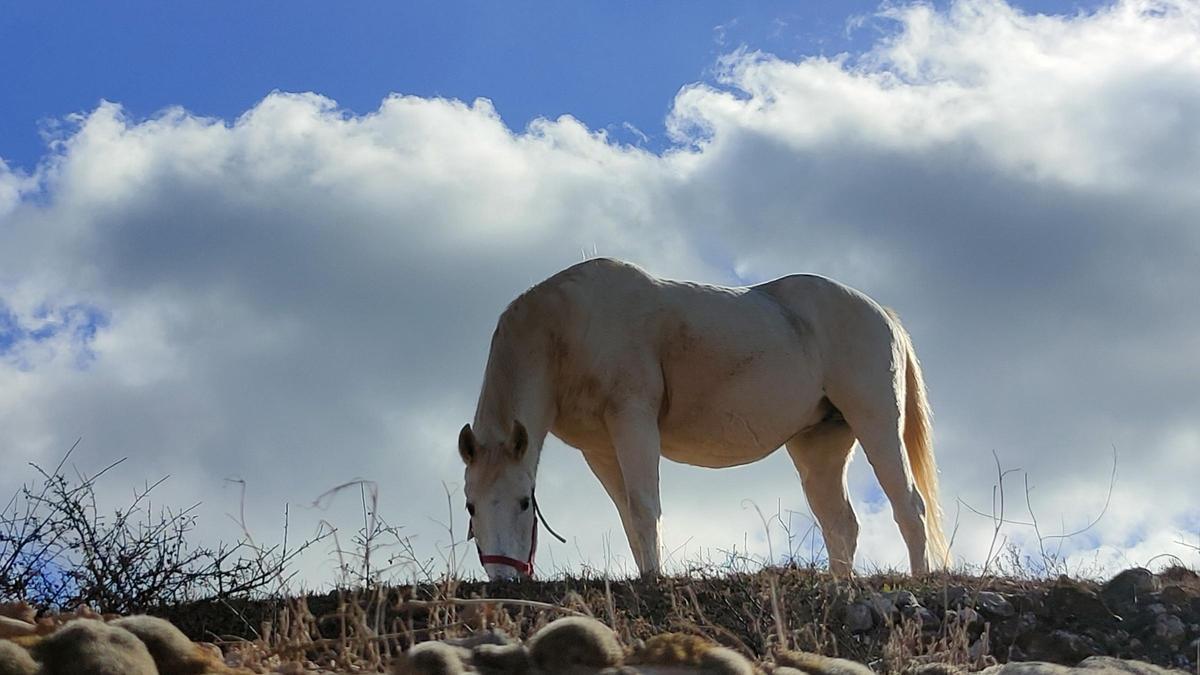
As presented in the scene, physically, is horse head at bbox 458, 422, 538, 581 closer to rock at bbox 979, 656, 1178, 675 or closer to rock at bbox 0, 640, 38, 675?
rock at bbox 979, 656, 1178, 675

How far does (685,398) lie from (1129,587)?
3.25 metres

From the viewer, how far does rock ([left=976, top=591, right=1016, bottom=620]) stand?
689 centimetres

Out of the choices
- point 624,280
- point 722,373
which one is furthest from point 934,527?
point 624,280

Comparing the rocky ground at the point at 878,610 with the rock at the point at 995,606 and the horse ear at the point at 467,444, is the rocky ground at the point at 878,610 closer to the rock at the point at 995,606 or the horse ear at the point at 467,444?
the rock at the point at 995,606

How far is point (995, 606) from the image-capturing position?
6949 millimetres

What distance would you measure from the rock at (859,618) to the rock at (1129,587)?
4.32 feet

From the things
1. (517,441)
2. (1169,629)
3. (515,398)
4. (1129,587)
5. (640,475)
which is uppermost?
(515,398)

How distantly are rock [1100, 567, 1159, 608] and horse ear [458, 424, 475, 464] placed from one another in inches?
142

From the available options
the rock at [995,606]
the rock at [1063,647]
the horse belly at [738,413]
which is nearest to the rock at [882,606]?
the rock at [995,606]

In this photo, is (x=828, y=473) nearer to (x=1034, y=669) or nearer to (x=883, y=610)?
(x=883, y=610)

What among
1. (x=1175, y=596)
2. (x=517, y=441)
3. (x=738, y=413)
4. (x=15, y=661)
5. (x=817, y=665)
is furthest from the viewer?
(x=738, y=413)

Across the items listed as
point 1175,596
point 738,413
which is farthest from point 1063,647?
point 738,413

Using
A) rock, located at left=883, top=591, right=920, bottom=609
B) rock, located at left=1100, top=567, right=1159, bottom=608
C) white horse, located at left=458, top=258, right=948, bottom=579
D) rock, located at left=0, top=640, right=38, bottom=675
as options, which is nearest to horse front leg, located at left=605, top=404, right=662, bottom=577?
white horse, located at left=458, top=258, right=948, bottom=579

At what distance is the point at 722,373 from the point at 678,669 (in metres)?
6.89
